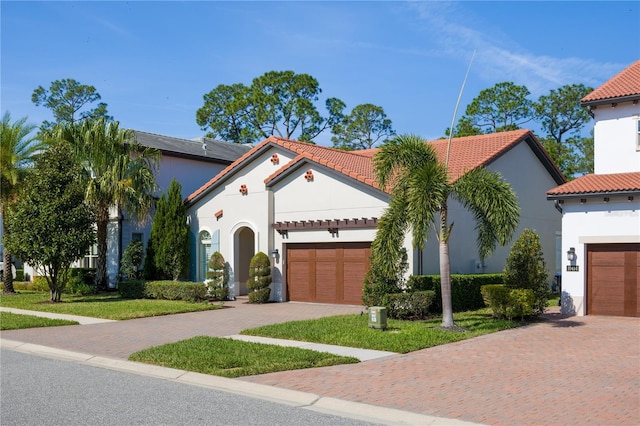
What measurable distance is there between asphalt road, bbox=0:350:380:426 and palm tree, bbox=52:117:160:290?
1616cm

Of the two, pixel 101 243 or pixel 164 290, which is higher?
pixel 101 243

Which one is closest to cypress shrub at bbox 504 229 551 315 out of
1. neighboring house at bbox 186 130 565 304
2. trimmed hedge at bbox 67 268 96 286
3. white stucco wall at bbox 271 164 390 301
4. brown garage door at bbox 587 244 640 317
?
brown garage door at bbox 587 244 640 317

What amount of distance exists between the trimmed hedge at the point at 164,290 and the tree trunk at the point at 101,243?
5.57 feet

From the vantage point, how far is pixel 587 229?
19.7 meters

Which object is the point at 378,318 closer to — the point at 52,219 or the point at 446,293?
the point at 446,293

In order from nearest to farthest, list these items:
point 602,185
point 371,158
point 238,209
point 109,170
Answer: point 602,185, point 371,158, point 238,209, point 109,170

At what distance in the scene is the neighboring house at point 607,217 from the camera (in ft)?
62.0

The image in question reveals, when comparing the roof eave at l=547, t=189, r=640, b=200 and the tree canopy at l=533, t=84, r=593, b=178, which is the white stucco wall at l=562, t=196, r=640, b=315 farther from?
the tree canopy at l=533, t=84, r=593, b=178

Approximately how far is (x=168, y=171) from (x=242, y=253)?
7238 millimetres

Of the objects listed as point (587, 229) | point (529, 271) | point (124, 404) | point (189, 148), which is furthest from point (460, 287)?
point (189, 148)

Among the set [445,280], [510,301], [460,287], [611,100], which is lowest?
[510,301]

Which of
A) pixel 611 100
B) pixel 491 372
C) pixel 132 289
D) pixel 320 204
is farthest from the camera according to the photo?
pixel 132 289

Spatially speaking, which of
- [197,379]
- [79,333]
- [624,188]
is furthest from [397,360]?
Result: [624,188]

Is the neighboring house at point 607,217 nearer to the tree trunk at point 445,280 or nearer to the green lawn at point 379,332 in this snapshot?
the green lawn at point 379,332
